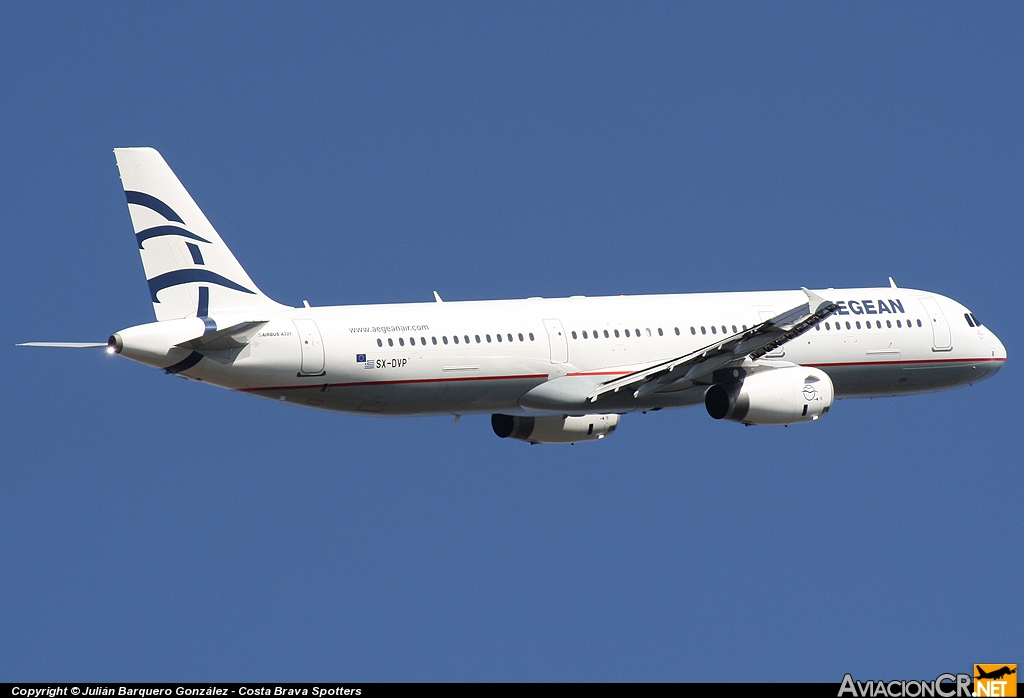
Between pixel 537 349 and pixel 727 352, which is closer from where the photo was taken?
pixel 727 352

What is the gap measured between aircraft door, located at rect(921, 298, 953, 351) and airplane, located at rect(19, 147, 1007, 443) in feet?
0.23

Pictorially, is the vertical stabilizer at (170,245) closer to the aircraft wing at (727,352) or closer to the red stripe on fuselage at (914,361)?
the aircraft wing at (727,352)

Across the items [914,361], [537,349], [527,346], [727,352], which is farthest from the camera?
[914,361]

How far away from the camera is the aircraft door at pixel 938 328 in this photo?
219 feet

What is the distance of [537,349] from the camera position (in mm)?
60719

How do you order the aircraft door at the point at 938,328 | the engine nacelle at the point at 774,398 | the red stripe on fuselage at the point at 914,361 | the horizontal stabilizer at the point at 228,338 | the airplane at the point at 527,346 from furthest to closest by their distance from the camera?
1. the aircraft door at the point at 938,328
2. the red stripe on fuselage at the point at 914,361
3. the engine nacelle at the point at 774,398
4. the airplane at the point at 527,346
5. the horizontal stabilizer at the point at 228,338

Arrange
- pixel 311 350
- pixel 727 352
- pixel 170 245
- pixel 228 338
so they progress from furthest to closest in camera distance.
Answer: pixel 727 352, pixel 170 245, pixel 311 350, pixel 228 338

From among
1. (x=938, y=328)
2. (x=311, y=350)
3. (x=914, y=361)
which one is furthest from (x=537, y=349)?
(x=938, y=328)

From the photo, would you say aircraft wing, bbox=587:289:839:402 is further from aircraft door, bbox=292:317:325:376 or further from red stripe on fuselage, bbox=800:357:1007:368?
aircraft door, bbox=292:317:325:376

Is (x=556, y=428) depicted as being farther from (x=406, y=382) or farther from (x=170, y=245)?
(x=170, y=245)

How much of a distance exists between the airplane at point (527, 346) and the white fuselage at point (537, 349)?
1.6 inches

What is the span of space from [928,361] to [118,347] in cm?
2536

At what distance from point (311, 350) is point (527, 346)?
6452 millimetres

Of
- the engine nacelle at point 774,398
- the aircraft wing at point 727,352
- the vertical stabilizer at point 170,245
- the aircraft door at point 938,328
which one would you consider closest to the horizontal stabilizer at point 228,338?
the vertical stabilizer at point 170,245
